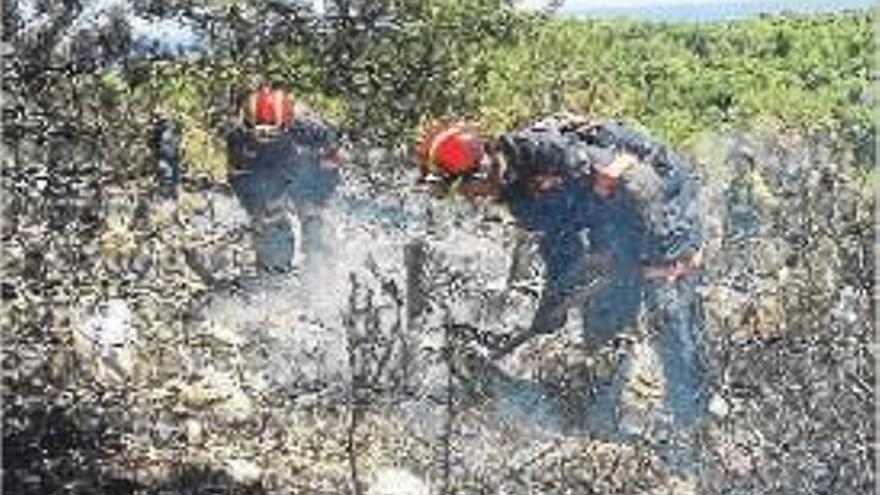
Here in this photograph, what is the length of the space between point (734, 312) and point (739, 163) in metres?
3.75

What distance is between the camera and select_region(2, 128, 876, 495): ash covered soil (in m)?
4.96

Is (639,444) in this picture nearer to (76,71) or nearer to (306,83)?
(306,83)

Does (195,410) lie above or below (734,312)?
above

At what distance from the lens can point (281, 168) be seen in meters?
9.57

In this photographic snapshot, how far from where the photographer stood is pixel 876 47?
658 inches

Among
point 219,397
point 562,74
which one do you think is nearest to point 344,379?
point 219,397

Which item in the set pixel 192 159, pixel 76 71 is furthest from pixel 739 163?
pixel 76 71

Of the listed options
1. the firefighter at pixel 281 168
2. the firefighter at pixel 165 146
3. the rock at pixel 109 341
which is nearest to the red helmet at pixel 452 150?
the firefighter at pixel 165 146

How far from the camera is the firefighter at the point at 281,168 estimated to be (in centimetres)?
917

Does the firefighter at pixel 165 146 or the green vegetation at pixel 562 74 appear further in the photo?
the firefighter at pixel 165 146

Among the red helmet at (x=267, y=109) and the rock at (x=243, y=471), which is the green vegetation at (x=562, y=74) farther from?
the rock at (x=243, y=471)

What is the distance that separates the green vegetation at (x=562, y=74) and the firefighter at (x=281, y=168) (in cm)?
20

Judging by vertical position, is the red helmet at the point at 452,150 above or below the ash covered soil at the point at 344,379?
above

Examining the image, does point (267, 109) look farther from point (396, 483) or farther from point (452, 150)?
point (396, 483)
